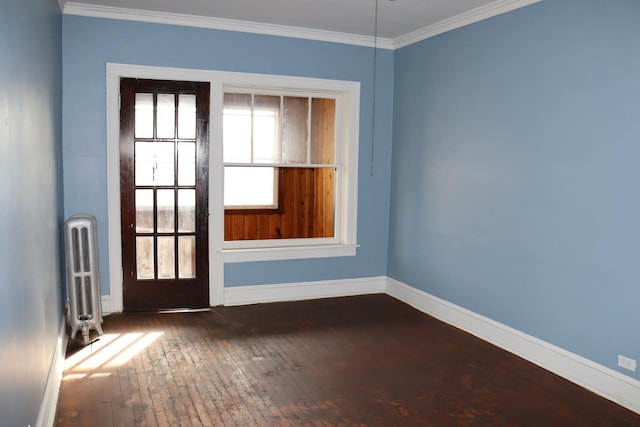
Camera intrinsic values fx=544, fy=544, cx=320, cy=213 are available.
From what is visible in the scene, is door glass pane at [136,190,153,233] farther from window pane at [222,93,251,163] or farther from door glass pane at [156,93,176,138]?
window pane at [222,93,251,163]

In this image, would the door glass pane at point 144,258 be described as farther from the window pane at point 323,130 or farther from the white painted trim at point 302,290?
the window pane at point 323,130

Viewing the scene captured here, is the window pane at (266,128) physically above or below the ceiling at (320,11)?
below

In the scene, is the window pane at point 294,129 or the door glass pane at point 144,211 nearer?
the door glass pane at point 144,211

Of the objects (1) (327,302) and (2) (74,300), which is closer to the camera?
(2) (74,300)

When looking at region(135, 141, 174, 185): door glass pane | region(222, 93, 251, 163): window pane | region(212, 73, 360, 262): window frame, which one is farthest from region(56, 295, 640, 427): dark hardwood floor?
region(222, 93, 251, 163): window pane

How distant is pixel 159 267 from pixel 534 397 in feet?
11.0

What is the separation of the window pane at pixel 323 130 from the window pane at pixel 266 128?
1.32ft

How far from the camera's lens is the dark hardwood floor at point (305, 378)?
3137mm

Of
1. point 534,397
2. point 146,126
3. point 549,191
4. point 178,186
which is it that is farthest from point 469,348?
point 146,126

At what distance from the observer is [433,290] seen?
517cm

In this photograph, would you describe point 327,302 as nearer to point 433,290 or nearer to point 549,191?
A: point 433,290

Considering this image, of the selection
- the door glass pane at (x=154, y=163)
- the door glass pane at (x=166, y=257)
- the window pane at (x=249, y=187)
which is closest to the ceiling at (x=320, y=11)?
the door glass pane at (x=154, y=163)

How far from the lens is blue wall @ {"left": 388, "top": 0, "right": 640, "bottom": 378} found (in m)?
3.35

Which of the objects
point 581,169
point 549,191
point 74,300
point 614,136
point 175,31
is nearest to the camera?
point 614,136
